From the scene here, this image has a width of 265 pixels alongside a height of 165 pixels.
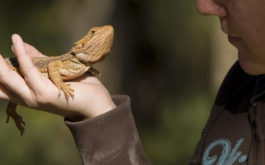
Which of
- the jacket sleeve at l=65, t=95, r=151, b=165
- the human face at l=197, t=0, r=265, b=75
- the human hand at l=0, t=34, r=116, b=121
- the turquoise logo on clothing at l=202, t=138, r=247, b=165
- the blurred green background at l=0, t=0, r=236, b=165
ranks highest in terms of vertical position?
the human face at l=197, t=0, r=265, b=75

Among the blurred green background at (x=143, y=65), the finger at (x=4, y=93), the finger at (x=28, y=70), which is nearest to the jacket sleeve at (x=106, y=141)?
the finger at (x=28, y=70)

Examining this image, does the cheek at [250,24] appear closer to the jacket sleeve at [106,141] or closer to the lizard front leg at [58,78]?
the jacket sleeve at [106,141]

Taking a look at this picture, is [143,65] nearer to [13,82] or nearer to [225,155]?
[13,82]

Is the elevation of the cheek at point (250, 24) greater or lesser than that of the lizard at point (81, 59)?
greater

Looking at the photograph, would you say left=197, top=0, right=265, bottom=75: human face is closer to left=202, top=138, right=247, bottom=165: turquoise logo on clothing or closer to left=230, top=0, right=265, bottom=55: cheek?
left=230, top=0, right=265, bottom=55: cheek

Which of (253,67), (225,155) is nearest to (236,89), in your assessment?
(225,155)

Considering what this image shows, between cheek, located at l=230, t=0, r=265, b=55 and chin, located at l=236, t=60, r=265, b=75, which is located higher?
cheek, located at l=230, t=0, r=265, b=55

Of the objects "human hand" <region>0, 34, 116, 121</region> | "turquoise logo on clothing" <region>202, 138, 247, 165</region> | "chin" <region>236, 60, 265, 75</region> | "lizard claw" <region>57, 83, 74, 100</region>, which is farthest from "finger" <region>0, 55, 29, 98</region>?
"chin" <region>236, 60, 265, 75</region>

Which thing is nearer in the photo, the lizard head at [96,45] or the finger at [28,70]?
the finger at [28,70]
